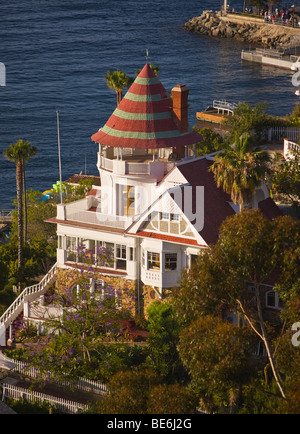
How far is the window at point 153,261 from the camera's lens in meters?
66.4

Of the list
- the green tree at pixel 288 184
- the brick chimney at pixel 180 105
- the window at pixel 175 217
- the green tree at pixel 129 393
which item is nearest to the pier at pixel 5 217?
the green tree at pixel 288 184

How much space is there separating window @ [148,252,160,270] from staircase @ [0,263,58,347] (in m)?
8.37

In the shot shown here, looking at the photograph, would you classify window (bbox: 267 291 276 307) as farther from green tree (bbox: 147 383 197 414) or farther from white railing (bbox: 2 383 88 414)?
green tree (bbox: 147 383 197 414)

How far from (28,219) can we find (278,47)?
396ft

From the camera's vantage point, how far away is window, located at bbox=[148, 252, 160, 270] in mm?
66375

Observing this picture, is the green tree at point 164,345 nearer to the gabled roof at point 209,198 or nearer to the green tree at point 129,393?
the gabled roof at point 209,198

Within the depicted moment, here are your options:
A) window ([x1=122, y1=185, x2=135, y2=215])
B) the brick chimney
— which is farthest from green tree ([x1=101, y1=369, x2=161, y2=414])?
the brick chimney

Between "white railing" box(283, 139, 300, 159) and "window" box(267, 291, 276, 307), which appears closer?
"window" box(267, 291, 276, 307)

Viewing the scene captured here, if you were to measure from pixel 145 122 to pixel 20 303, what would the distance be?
51.5 ft

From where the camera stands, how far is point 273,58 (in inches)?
7623

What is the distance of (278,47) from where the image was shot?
198 meters

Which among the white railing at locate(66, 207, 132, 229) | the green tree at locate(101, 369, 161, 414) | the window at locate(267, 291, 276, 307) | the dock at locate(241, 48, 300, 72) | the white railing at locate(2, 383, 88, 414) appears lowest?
the dock at locate(241, 48, 300, 72)

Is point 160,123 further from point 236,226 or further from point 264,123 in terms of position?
point 264,123

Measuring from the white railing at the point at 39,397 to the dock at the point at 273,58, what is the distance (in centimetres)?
13315
